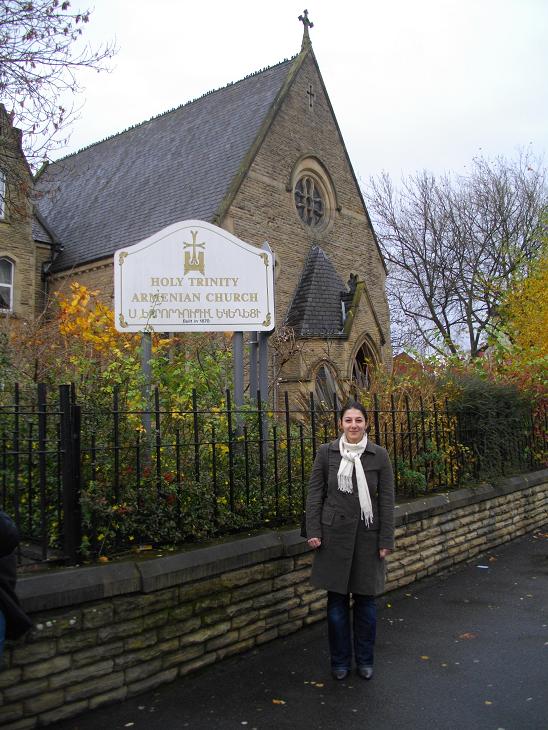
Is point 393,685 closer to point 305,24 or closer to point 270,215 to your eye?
point 270,215

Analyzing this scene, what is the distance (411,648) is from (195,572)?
68.4 inches

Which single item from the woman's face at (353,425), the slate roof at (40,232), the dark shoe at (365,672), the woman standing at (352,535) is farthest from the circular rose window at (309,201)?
the dark shoe at (365,672)

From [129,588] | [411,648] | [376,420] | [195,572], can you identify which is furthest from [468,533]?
[129,588]

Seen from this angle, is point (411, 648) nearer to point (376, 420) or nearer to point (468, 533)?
point (376, 420)

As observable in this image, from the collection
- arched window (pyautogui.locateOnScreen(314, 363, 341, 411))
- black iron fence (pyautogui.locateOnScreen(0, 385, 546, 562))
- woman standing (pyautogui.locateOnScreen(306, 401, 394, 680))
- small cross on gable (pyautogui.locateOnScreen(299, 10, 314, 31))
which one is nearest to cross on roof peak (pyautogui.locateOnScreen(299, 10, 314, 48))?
small cross on gable (pyautogui.locateOnScreen(299, 10, 314, 31))

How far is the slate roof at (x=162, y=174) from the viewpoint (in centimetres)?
2127

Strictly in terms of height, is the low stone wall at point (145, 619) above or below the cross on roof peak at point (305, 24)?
below

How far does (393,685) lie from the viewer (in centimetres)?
424

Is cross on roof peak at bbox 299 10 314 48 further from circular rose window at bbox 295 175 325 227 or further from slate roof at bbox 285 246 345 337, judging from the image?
slate roof at bbox 285 246 345 337

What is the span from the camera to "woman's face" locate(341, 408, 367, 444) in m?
4.50

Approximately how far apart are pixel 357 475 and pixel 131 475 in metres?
1.65

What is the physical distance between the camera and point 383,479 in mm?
4547

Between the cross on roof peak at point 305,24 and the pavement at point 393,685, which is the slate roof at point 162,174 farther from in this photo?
the pavement at point 393,685

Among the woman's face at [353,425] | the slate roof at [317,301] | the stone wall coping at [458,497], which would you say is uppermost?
the slate roof at [317,301]
